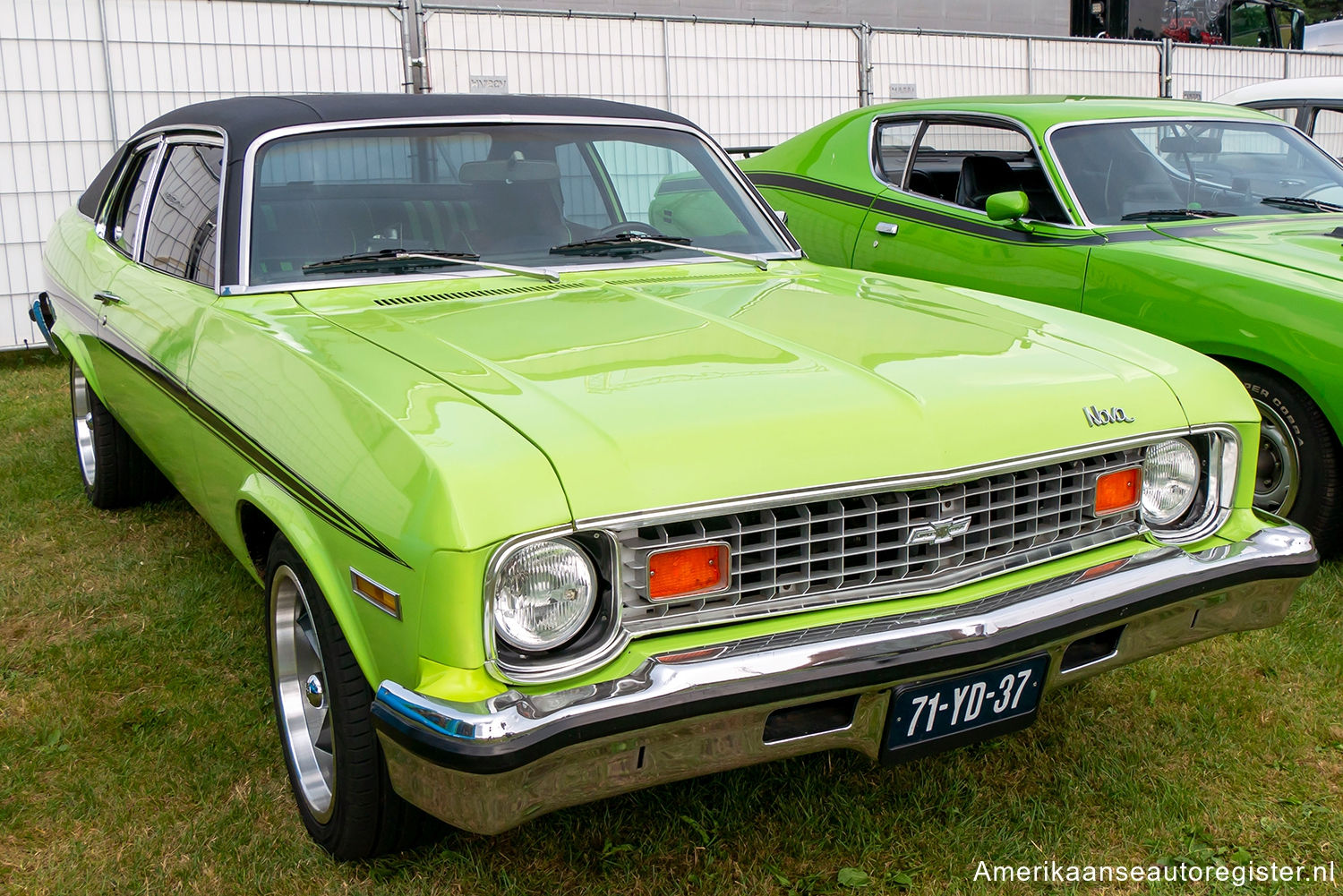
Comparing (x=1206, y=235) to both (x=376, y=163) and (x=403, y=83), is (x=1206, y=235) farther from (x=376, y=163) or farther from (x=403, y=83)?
(x=403, y=83)

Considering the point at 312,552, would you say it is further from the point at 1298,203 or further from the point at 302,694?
the point at 1298,203

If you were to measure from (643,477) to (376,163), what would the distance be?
179 centimetres

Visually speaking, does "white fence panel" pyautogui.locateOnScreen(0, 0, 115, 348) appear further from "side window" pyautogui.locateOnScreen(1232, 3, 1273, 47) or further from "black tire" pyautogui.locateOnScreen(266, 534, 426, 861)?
"side window" pyautogui.locateOnScreen(1232, 3, 1273, 47)

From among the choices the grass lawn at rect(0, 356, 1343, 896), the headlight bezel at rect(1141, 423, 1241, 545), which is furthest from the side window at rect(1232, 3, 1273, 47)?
the headlight bezel at rect(1141, 423, 1241, 545)

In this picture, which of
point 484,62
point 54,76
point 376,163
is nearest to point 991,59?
point 484,62

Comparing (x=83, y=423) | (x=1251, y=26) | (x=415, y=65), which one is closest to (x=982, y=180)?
(x=83, y=423)

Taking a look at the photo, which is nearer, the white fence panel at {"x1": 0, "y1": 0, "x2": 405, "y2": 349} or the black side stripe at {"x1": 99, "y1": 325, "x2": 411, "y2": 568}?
the black side stripe at {"x1": 99, "y1": 325, "x2": 411, "y2": 568}

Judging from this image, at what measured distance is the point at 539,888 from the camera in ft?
7.86

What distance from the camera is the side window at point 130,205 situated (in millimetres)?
4082

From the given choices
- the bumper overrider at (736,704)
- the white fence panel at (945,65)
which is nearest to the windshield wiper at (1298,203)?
the bumper overrider at (736,704)

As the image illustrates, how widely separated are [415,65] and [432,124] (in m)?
5.54

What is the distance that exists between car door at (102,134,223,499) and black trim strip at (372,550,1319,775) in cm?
150

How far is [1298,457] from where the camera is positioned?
3.91m

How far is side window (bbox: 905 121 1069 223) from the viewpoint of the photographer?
5.06m
